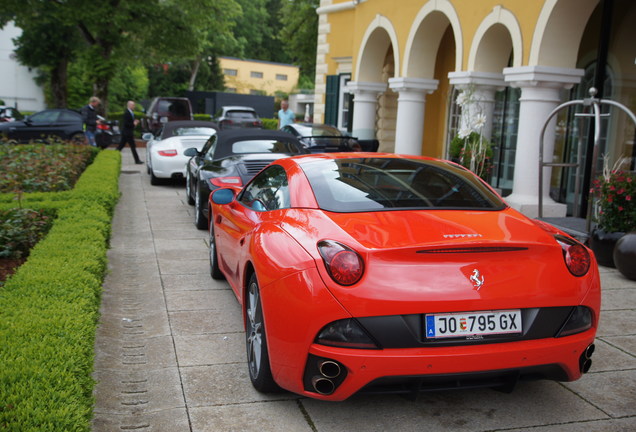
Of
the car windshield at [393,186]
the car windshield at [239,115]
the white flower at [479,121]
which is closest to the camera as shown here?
the car windshield at [393,186]

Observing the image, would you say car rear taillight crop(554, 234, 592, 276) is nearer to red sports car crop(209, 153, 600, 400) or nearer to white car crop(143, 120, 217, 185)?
red sports car crop(209, 153, 600, 400)

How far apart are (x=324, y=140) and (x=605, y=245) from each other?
8359 mm

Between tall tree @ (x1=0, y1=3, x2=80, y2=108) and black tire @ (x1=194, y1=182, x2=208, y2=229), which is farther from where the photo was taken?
tall tree @ (x1=0, y1=3, x2=80, y2=108)

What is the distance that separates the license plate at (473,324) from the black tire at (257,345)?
1020 mm

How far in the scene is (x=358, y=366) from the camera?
129 inches

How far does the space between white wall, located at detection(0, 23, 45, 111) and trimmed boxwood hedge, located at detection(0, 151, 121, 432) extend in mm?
44190

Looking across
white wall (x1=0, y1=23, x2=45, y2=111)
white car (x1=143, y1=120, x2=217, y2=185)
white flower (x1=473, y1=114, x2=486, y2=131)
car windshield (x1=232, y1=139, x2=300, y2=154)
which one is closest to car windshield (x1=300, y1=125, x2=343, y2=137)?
white car (x1=143, y1=120, x2=217, y2=185)

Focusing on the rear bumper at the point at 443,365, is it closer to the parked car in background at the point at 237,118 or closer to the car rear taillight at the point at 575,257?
the car rear taillight at the point at 575,257

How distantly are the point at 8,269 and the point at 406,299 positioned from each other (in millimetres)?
4965

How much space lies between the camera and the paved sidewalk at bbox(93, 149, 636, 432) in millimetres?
3758

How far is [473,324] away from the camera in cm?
339

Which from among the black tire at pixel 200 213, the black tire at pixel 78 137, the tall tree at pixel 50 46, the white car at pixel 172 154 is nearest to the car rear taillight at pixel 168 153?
the white car at pixel 172 154

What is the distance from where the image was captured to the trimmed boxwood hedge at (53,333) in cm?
296

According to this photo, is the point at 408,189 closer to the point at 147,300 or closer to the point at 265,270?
the point at 265,270
